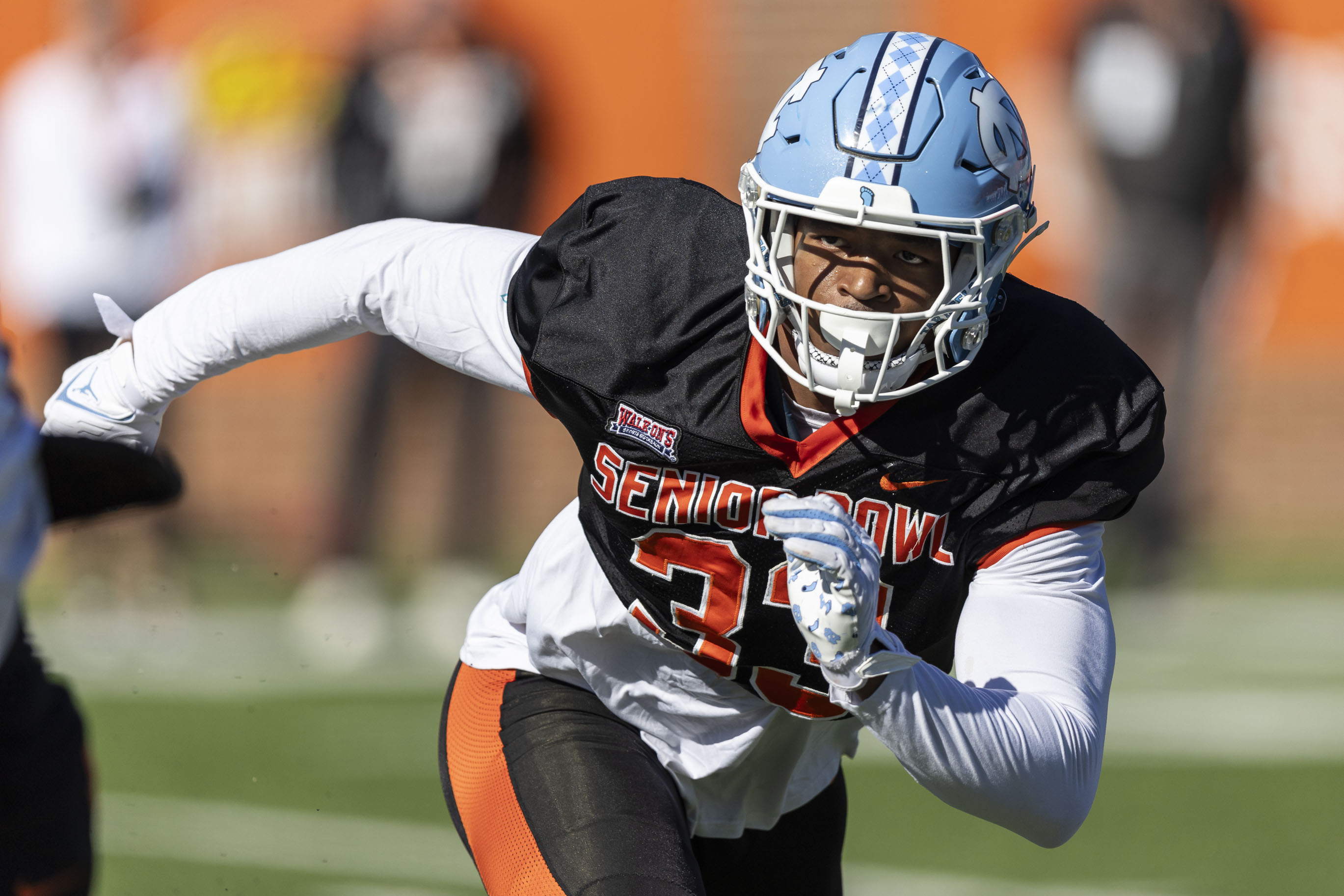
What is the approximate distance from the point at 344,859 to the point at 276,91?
15.3ft

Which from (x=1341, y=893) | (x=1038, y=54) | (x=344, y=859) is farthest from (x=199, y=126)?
(x=1341, y=893)

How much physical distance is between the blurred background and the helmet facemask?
7.09 feet

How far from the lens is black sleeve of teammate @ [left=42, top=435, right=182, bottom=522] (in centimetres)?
208

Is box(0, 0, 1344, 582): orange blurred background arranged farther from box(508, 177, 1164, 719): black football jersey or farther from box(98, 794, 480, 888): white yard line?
box(508, 177, 1164, 719): black football jersey

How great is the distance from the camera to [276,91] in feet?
25.3

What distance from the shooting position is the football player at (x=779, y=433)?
2059mm

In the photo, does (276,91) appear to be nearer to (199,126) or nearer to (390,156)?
(199,126)

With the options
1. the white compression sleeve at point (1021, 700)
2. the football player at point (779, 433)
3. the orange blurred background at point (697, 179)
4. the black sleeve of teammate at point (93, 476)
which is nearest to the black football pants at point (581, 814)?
the football player at point (779, 433)

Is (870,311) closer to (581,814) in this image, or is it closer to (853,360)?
(853,360)

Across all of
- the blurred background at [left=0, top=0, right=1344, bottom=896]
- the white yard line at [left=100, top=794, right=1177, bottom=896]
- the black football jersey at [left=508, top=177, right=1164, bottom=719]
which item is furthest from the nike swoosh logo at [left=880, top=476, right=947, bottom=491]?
the blurred background at [left=0, top=0, right=1344, bottom=896]

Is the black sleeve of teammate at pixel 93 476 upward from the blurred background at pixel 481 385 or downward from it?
upward

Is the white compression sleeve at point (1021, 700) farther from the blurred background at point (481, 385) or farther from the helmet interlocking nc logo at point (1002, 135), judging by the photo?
the blurred background at point (481, 385)

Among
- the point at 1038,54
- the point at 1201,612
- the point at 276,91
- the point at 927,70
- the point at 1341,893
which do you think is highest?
the point at 927,70

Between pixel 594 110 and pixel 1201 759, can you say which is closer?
pixel 1201 759
